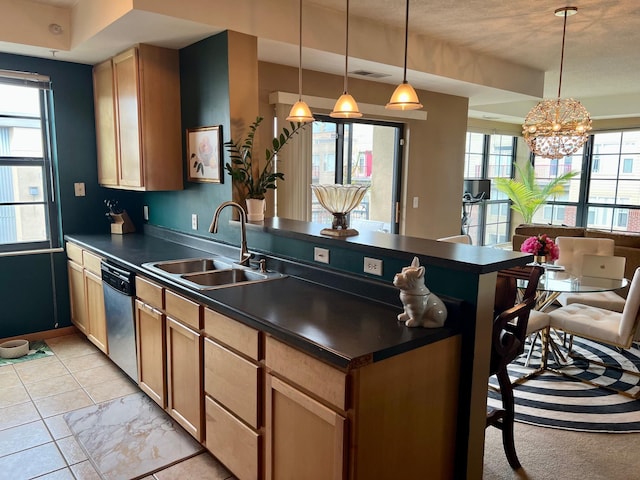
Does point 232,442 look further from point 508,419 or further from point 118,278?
point 118,278

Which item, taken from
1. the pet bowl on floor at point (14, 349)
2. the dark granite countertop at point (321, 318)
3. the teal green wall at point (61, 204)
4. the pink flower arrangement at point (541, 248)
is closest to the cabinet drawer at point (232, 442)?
the dark granite countertop at point (321, 318)

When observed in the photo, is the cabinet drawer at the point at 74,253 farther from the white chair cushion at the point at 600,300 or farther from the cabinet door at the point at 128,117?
the white chair cushion at the point at 600,300

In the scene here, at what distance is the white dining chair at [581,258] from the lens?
13.8ft

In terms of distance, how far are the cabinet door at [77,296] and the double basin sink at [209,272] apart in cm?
126

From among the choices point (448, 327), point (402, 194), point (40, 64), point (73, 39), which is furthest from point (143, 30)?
point (402, 194)

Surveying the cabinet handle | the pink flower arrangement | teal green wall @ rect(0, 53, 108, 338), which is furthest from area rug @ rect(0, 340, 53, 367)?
the pink flower arrangement

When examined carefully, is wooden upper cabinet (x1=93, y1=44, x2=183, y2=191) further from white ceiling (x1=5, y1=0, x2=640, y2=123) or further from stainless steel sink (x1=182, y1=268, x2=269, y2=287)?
A: stainless steel sink (x1=182, y1=268, x2=269, y2=287)

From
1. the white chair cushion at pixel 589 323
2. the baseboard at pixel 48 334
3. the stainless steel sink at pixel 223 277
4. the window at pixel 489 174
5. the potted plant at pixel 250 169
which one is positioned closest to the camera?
the stainless steel sink at pixel 223 277

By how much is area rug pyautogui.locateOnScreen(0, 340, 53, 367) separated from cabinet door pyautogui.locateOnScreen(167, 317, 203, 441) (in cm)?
172

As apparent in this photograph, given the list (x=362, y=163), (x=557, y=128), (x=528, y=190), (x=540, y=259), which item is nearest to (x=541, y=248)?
(x=540, y=259)

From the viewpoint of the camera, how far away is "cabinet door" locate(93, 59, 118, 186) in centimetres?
384

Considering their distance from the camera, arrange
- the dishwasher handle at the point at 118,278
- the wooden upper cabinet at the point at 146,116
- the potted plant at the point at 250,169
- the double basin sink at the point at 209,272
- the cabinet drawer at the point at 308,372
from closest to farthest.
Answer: the cabinet drawer at the point at 308,372
the double basin sink at the point at 209,272
the dishwasher handle at the point at 118,278
the potted plant at the point at 250,169
the wooden upper cabinet at the point at 146,116

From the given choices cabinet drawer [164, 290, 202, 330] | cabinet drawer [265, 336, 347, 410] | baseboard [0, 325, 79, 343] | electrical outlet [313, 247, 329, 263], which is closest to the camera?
cabinet drawer [265, 336, 347, 410]

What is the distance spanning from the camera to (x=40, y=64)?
153 inches
